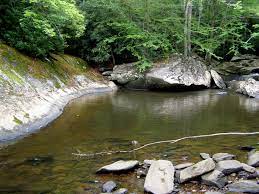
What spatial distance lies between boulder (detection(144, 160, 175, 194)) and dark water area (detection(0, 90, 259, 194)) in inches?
11.0

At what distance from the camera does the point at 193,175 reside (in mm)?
8609

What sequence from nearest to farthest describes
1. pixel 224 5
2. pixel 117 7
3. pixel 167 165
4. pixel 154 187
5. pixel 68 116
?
pixel 154 187 → pixel 167 165 → pixel 68 116 → pixel 117 7 → pixel 224 5

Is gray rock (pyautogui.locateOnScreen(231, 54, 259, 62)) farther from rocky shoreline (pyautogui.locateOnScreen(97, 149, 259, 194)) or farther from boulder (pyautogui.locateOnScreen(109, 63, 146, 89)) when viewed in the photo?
rocky shoreline (pyautogui.locateOnScreen(97, 149, 259, 194))

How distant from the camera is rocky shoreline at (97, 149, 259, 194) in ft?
26.8

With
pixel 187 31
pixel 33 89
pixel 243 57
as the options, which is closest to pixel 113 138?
pixel 33 89

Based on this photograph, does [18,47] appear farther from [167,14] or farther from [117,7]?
[167,14]

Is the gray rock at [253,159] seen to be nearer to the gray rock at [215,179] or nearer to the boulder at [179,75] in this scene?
the gray rock at [215,179]

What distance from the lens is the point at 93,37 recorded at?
3008 centimetres

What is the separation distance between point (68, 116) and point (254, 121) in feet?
27.9

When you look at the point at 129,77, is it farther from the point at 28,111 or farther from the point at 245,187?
the point at 245,187

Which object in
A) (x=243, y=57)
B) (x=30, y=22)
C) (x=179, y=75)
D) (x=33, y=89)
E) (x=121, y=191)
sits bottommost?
(x=121, y=191)

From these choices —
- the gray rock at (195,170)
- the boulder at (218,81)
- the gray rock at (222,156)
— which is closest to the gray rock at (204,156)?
the gray rock at (222,156)

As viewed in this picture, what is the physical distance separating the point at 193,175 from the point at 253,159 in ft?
7.33

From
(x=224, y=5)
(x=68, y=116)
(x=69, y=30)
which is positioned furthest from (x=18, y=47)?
(x=224, y=5)
